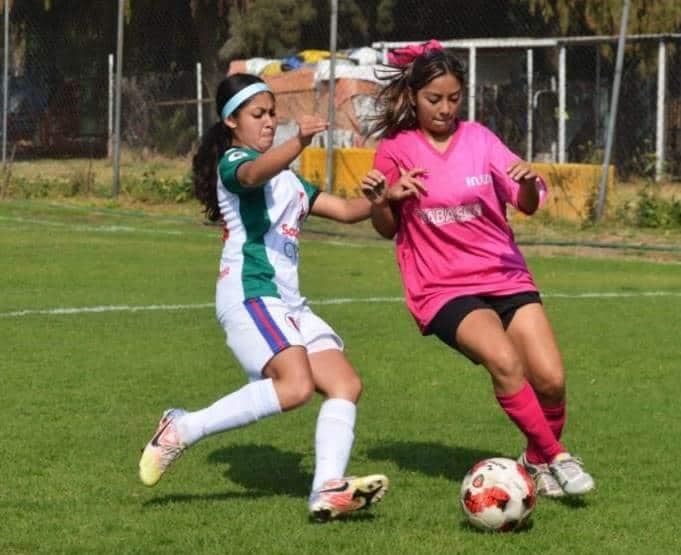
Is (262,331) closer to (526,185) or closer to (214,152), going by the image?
(214,152)

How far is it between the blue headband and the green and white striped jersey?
0.19 m

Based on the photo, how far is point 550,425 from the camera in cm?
686

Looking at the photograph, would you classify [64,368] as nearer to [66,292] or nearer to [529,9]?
[66,292]

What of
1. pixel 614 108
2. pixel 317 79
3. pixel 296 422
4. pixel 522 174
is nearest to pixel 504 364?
pixel 522 174

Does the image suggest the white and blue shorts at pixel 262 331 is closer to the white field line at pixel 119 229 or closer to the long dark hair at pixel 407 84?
the long dark hair at pixel 407 84

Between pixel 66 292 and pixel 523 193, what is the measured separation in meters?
8.05

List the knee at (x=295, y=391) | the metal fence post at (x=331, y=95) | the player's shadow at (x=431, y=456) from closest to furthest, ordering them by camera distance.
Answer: the knee at (x=295, y=391) < the player's shadow at (x=431, y=456) < the metal fence post at (x=331, y=95)

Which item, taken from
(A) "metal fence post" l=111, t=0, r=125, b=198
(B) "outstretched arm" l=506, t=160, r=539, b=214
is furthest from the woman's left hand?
(A) "metal fence post" l=111, t=0, r=125, b=198

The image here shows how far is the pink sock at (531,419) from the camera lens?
649 centimetres

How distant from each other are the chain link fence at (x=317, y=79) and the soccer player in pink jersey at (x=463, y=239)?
51.7 feet

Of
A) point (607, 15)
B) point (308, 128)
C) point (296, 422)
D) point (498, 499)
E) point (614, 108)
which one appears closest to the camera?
point (498, 499)

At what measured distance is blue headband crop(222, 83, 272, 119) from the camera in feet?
21.4

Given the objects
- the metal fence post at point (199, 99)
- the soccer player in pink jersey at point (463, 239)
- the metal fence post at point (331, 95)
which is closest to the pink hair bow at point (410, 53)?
the soccer player in pink jersey at point (463, 239)

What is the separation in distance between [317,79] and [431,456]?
1981cm
